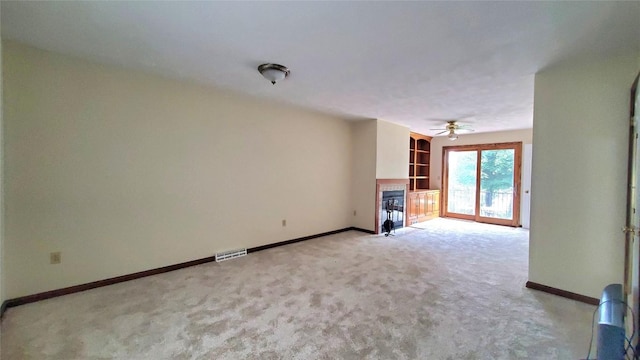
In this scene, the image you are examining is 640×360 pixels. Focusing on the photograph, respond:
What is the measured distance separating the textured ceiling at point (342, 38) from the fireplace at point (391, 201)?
258 cm

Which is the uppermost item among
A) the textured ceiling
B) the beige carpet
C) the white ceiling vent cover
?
the textured ceiling

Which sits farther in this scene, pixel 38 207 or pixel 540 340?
pixel 38 207

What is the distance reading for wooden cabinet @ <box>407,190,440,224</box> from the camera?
6488 mm

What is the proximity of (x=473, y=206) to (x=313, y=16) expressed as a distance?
6.88 m

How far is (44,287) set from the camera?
2598 millimetres

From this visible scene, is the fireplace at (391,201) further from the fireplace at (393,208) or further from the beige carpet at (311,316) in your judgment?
the beige carpet at (311,316)

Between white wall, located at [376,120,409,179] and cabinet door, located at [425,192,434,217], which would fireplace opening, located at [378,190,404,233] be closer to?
white wall, located at [376,120,409,179]

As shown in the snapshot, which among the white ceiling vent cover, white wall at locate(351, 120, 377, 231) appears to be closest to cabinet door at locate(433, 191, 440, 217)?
white wall at locate(351, 120, 377, 231)

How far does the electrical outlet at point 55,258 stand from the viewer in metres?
2.64

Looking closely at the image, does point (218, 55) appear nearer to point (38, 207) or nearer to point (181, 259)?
point (38, 207)

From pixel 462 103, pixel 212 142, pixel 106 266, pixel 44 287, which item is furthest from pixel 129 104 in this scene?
pixel 462 103

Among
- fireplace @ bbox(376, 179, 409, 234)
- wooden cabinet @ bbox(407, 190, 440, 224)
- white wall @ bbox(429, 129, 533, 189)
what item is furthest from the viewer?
wooden cabinet @ bbox(407, 190, 440, 224)

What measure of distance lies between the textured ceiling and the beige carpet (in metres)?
2.36

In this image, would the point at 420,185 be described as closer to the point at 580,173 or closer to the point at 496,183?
the point at 496,183
